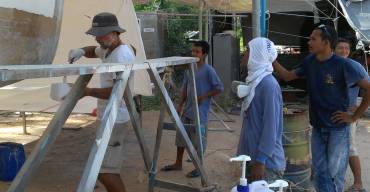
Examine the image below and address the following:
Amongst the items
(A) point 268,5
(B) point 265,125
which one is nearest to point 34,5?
(B) point 265,125

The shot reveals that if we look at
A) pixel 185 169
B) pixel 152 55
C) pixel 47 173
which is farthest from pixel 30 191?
pixel 152 55

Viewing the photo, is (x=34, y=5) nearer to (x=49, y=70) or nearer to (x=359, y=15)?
(x=49, y=70)

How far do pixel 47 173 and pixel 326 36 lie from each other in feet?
11.7

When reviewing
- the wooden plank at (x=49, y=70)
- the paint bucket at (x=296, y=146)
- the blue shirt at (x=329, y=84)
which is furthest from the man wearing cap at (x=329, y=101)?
the wooden plank at (x=49, y=70)

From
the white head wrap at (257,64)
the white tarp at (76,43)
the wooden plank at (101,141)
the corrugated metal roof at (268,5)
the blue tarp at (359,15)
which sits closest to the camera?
the wooden plank at (101,141)

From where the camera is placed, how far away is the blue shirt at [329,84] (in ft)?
11.3

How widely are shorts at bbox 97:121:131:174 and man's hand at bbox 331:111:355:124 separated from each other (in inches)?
61.0

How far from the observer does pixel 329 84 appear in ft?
11.5

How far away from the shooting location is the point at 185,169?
5746 millimetres

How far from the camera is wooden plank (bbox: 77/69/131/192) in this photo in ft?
7.09

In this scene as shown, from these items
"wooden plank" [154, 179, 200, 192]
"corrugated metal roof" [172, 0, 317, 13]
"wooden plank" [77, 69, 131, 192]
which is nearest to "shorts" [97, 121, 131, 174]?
"wooden plank" [154, 179, 200, 192]

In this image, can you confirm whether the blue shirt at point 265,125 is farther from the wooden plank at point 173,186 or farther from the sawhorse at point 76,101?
the wooden plank at point 173,186

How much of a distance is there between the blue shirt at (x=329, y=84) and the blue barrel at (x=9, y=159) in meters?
3.10

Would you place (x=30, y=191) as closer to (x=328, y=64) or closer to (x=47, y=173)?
(x=47, y=173)
